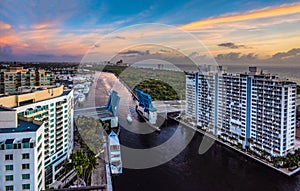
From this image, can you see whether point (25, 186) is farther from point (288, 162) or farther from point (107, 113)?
point (107, 113)

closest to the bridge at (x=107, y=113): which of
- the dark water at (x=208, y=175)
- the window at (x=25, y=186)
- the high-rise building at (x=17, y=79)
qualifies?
the high-rise building at (x=17, y=79)

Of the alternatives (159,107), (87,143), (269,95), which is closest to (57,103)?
(87,143)

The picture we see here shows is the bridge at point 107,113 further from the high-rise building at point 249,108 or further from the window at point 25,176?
the window at point 25,176

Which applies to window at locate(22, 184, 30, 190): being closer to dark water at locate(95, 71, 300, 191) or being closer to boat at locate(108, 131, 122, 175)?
dark water at locate(95, 71, 300, 191)

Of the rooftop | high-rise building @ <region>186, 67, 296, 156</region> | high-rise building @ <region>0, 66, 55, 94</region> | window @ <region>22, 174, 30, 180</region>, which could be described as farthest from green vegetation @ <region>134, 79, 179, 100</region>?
window @ <region>22, 174, 30, 180</region>

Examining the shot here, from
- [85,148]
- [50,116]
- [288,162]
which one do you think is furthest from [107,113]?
[288,162]

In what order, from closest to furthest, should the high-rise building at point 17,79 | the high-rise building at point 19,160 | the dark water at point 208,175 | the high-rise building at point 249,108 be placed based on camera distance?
the high-rise building at point 19,160 < the dark water at point 208,175 < the high-rise building at point 249,108 < the high-rise building at point 17,79
